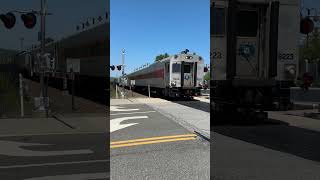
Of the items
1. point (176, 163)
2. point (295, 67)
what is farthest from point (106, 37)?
point (176, 163)

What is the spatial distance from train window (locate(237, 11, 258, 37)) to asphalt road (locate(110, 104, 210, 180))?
2.52 m

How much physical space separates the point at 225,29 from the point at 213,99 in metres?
0.49

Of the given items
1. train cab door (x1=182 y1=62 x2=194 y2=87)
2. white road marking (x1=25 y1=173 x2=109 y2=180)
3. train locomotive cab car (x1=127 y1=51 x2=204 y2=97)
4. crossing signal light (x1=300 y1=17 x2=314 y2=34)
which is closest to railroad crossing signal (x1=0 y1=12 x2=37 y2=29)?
white road marking (x1=25 y1=173 x2=109 y2=180)

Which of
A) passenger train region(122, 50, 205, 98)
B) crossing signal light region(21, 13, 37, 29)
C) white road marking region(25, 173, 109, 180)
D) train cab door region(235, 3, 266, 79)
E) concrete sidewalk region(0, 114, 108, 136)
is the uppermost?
crossing signal light region(21, 13, 37, 29)

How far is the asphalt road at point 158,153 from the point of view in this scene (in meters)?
5.74

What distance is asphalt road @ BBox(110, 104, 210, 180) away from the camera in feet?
18.8

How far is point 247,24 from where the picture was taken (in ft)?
9.96

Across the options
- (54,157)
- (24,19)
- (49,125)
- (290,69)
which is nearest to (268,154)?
(54,157)

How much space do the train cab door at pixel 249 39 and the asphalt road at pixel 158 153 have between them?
2367 mm

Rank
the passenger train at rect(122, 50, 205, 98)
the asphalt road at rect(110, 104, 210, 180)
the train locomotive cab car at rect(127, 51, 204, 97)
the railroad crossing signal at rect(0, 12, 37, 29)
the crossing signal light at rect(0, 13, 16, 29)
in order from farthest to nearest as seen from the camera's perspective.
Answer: the train locomotive cab car at rect(127, 51, 204, 97) < the passenger train at rect(122, 50, 205, 98) < the crossing signal light at rect(0, 13, 16, 29) < the railroad crossing signal at rect(0, 12, 37, 29) < the asphalt road at rect(110, 104, 210, 180)

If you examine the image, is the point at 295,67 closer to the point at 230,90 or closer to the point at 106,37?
the point at 230,90

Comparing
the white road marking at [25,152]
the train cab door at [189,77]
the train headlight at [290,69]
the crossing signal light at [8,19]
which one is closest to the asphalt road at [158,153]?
the white road marking at [25,152]

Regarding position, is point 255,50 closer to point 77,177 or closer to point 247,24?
point 247,24

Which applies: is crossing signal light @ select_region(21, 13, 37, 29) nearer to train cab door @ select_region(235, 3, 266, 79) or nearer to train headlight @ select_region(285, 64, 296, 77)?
train cab door @ select_region(235, 3, 266, 79)
